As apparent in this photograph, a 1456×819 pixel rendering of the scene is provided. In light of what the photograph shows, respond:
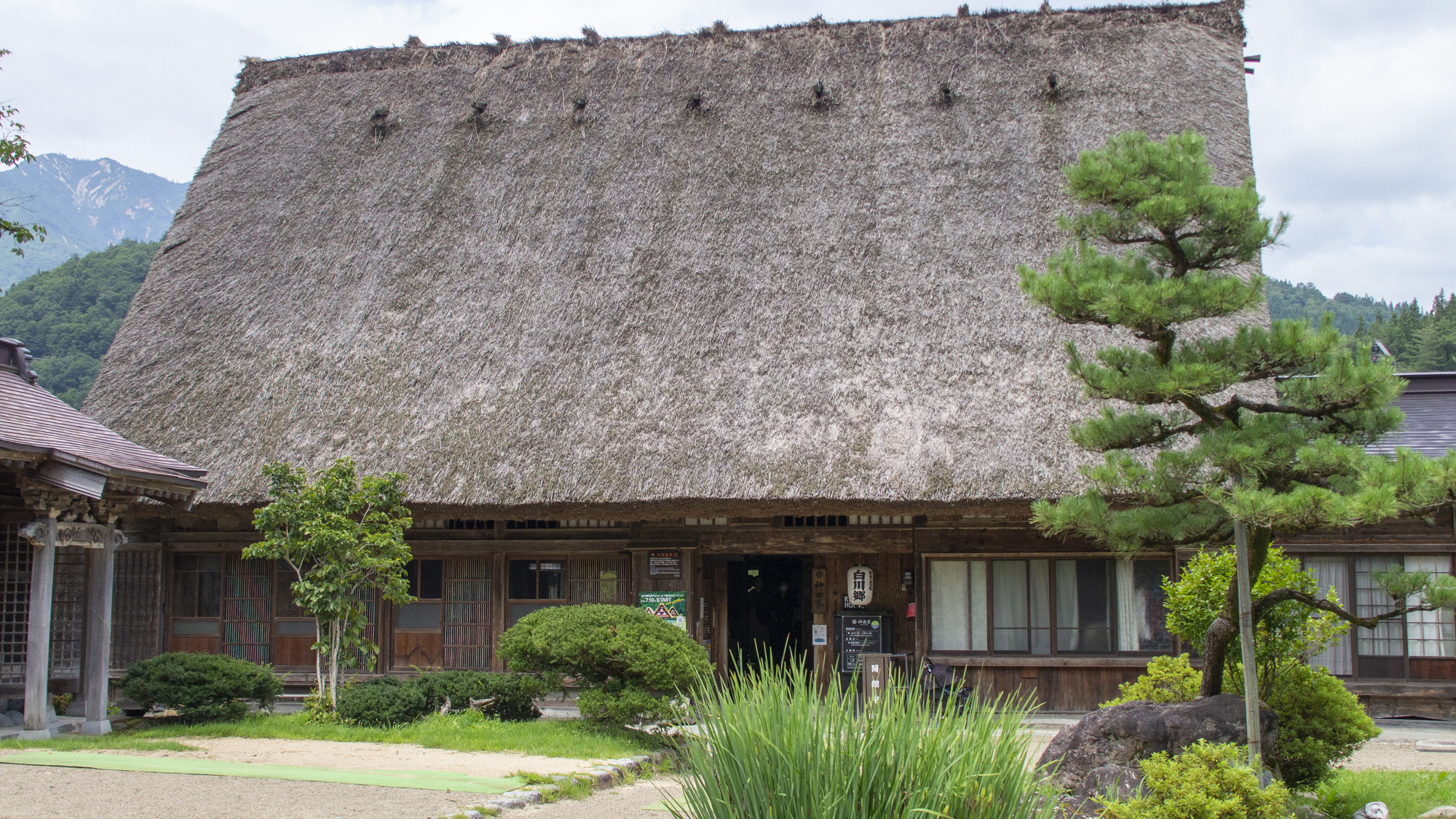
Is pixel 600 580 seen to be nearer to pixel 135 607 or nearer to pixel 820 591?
pixel 820 591

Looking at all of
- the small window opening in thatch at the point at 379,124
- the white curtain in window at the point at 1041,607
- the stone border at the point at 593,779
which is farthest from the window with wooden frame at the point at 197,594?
the white curtain in window at the point at 1041,607

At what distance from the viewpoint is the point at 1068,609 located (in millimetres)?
11172

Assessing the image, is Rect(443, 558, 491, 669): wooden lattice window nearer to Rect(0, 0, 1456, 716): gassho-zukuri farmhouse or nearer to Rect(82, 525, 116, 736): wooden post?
Rect(0, 0, 1456, 716): gassho-zukuri farmhouse

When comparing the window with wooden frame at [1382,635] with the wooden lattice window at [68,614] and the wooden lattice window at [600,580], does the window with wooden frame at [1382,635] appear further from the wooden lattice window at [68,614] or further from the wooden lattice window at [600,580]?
the wooden lattice window at [68,614]

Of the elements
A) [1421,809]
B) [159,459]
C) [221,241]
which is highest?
[221,241]

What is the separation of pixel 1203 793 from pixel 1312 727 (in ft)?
6.96

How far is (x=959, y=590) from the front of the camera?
11367 mm

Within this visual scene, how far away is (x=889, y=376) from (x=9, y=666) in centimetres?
881

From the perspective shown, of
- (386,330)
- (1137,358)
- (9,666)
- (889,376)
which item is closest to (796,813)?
(1137,358)

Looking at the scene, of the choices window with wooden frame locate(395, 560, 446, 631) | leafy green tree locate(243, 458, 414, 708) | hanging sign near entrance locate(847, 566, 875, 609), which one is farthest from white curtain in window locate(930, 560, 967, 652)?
window with wooden frame locate(395, 560, 446, 631)

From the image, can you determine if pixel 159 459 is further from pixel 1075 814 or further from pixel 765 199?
pixel 1075 814

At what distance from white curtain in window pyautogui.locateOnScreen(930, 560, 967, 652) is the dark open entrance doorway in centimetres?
298

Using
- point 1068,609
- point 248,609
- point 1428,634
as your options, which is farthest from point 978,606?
point 248,609

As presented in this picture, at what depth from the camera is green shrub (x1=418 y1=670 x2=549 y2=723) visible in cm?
962
